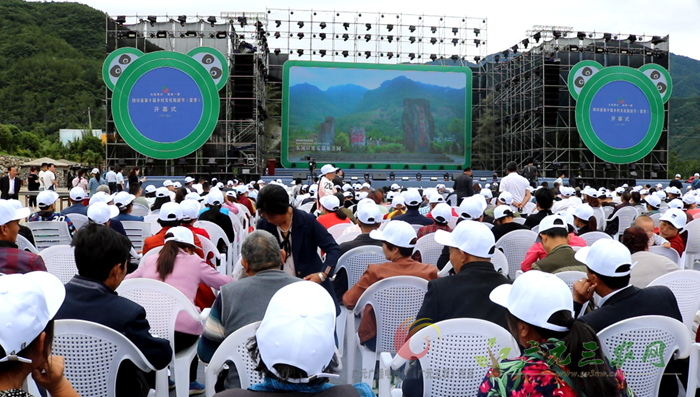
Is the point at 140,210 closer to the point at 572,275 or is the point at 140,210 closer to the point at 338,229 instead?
the point at 338,229

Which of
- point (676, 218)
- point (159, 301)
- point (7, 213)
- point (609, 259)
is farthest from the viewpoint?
point (676, 218)

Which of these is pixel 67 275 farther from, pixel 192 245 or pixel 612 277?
pixel 612 277

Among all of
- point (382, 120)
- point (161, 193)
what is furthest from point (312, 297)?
point (382, 120)

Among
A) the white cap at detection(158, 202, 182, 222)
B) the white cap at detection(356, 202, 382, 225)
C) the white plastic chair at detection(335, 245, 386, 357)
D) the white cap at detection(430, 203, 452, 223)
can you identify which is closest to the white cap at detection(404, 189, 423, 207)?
the white cap at detection(430, 203, 452, 223)

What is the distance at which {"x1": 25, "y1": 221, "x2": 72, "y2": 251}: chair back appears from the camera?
212 inches

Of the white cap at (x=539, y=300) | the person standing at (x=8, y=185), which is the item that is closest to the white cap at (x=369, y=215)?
the white cap at (x=539, y=300)

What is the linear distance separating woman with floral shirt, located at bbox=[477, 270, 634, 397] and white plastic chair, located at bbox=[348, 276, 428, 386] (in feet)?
4.14

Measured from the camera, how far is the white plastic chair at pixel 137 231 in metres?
5.54

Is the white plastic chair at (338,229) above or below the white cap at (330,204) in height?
below

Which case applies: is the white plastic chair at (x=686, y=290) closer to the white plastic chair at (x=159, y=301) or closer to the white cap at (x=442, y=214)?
the white cap at (x=442, y=214)

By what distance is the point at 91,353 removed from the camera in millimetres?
2104

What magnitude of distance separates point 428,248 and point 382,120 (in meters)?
20.0

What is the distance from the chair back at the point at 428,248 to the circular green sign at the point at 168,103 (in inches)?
595

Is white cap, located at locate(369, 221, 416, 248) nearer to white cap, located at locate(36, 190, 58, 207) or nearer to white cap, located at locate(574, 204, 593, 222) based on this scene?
white cap, located at locate(574, 204, 593, 222)
